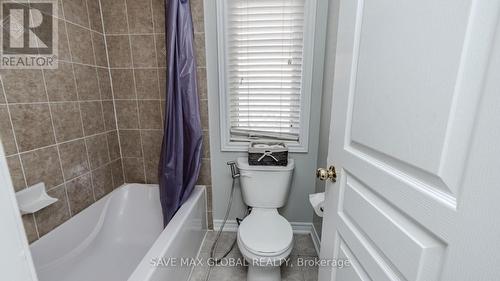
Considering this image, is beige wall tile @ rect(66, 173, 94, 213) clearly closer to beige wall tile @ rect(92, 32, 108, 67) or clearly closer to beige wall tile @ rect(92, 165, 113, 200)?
beige wall tile @ rect(92, 165, 113, 200)

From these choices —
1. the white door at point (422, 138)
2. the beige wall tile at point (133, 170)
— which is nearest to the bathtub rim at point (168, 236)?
the beige wall tile at point (133, 170)

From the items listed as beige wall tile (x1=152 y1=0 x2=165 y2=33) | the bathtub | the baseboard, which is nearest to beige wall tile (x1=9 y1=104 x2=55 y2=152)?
the bathtub

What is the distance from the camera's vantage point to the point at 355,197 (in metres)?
0.69

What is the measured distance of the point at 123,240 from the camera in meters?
1.64

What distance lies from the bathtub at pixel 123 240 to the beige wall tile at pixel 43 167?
→ 294 millimetres

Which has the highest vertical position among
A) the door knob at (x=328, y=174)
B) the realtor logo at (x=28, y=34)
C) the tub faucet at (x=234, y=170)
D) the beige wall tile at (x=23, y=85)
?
the realtor logo at (x=28, y=34)

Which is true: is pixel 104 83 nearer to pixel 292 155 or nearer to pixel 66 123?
pixel 66 123

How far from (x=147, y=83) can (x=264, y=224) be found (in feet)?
4.43

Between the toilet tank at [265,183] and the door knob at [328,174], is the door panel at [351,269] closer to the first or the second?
the door knob at [328,174]

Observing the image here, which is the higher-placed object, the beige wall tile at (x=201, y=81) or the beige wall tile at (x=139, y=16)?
the beige wall tile at (x=139, y=16)

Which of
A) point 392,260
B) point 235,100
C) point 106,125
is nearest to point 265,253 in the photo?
point 392,260

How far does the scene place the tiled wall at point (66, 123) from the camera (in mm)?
1038

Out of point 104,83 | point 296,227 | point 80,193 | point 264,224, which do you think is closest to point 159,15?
point 104,83

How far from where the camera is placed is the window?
1.51m
